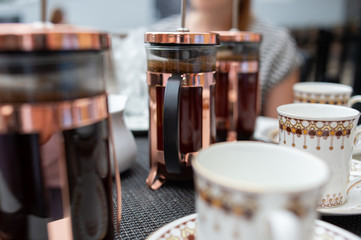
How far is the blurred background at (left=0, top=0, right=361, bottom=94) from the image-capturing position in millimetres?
1823

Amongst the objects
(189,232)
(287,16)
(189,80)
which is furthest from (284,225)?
(287,16)

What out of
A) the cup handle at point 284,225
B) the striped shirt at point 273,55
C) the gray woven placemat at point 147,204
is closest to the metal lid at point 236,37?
the gray woven placemat at point 147,204

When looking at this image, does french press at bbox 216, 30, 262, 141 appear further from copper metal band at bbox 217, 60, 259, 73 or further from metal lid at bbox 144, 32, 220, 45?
metal lid at bbox 144, 32, 220, 45

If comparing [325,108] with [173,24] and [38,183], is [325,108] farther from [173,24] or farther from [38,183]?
[173,24]

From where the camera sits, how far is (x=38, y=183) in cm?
23

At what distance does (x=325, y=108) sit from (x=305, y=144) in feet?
0.22

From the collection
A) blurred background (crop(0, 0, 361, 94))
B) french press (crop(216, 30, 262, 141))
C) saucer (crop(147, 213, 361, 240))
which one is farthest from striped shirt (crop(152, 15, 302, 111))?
saucer (crop(147, 213, 361, 240))

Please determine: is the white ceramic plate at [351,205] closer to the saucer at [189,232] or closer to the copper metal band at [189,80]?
the saucer at [189,232]

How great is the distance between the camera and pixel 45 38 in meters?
0.20

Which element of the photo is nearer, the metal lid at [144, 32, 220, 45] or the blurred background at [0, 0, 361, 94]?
the metal lid at [144, 32, 220, 45]

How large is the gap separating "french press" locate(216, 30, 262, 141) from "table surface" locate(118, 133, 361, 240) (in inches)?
6.3

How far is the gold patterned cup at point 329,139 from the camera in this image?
32cm

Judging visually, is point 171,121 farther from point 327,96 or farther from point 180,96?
point 327,96

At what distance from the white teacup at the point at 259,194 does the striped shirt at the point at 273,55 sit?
1.00m
